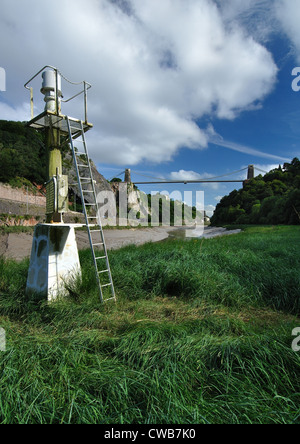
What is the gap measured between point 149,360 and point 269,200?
1526 inches

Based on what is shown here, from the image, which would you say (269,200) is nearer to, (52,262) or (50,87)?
(50,87)

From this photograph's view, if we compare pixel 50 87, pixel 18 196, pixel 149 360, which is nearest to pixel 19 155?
pixel 18 196

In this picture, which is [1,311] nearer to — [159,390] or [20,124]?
[159,390]

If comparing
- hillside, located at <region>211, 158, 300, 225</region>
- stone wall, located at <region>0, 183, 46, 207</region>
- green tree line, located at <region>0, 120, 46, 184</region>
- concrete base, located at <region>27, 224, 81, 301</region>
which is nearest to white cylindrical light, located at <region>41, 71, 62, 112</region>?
concrete base, located at <region>27, 224, 81, 301</region>

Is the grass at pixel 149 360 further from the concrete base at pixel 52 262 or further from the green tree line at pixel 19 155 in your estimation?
the green tree line at pixel 19 155

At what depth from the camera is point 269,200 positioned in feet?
120

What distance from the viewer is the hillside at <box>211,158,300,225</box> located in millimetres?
30547

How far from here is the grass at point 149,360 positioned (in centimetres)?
199

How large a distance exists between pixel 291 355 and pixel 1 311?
4.72 meters

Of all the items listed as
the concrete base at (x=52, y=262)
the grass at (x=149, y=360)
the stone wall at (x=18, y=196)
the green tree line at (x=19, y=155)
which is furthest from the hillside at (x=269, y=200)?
the green tree line at (x=19, y=155)

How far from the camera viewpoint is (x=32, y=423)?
190 centimetres

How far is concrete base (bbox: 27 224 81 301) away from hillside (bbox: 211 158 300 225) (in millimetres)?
28647

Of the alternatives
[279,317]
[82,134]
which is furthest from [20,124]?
[279,317]

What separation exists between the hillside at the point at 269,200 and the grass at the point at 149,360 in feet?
91.8
